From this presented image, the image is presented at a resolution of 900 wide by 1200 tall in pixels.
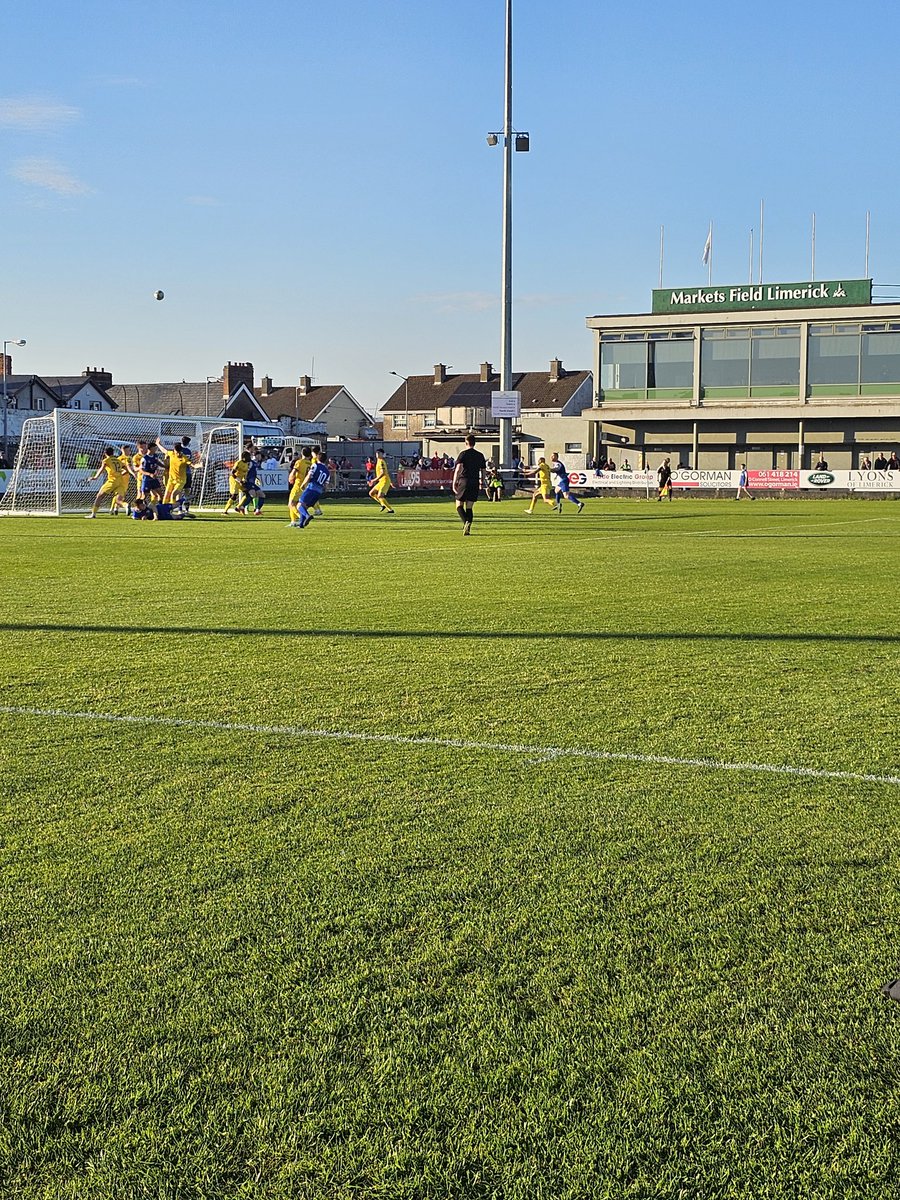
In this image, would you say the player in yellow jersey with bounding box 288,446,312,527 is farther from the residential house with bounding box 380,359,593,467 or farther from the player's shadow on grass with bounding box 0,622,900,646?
the residential house with bounding box 380,359,593,467

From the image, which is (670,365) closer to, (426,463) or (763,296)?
(763,296)

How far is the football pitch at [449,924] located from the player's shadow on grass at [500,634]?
2.63 feet

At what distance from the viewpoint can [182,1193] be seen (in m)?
2.45

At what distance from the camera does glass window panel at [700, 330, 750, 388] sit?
70.2m

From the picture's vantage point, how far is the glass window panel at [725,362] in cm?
7025

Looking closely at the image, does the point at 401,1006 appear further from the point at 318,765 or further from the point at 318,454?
the point at 318,454

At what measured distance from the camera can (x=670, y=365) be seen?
71.9 metres

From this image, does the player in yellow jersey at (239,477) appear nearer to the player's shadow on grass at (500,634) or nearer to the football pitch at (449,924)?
the player's shadow on grass at (500,634)

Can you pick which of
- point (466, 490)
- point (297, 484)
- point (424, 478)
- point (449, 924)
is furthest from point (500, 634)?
point (424, 478)

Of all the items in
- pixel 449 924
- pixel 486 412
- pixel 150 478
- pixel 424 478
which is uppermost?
pixel 486 412

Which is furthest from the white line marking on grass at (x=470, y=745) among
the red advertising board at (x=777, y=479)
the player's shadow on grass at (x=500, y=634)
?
the red advertising board at (x=777, y=479)

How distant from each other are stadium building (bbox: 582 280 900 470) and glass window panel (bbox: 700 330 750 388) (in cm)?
6

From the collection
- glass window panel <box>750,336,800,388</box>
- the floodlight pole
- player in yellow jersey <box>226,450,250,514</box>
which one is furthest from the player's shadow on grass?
glass window panel <box>750,336,800,388</box>

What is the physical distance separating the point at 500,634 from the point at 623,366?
65.3 metres
